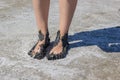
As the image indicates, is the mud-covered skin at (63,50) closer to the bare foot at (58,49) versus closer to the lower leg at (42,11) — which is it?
the bare foot at (58,49)

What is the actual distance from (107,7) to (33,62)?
1.93 m

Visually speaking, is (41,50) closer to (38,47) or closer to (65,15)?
(38,47)

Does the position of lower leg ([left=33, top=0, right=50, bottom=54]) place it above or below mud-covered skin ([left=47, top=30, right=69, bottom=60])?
above

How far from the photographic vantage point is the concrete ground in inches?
106

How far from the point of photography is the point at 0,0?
4.61m

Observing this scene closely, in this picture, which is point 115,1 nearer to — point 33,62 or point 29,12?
point 29,12

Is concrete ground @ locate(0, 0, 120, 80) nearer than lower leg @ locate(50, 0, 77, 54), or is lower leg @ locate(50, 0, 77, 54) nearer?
concrete ground @ locate(0, 0, 120, 80)

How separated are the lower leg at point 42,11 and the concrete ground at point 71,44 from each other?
0.25 meters

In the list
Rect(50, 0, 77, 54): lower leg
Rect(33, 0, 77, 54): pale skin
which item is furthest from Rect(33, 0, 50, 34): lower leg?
Rect(50, 0, 77, 54): lower leg

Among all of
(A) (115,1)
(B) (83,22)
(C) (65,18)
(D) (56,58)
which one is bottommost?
(A) (115,1)

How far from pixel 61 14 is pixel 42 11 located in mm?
179

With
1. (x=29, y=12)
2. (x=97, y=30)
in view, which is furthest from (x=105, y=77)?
(x=29, y=12)

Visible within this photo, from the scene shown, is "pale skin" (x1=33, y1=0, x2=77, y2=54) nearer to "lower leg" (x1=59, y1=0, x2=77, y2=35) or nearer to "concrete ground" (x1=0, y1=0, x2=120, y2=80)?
"lower leg" (x1=59, y1=0, x2=77, y2=35)

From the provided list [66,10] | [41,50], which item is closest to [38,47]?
[41,50]
